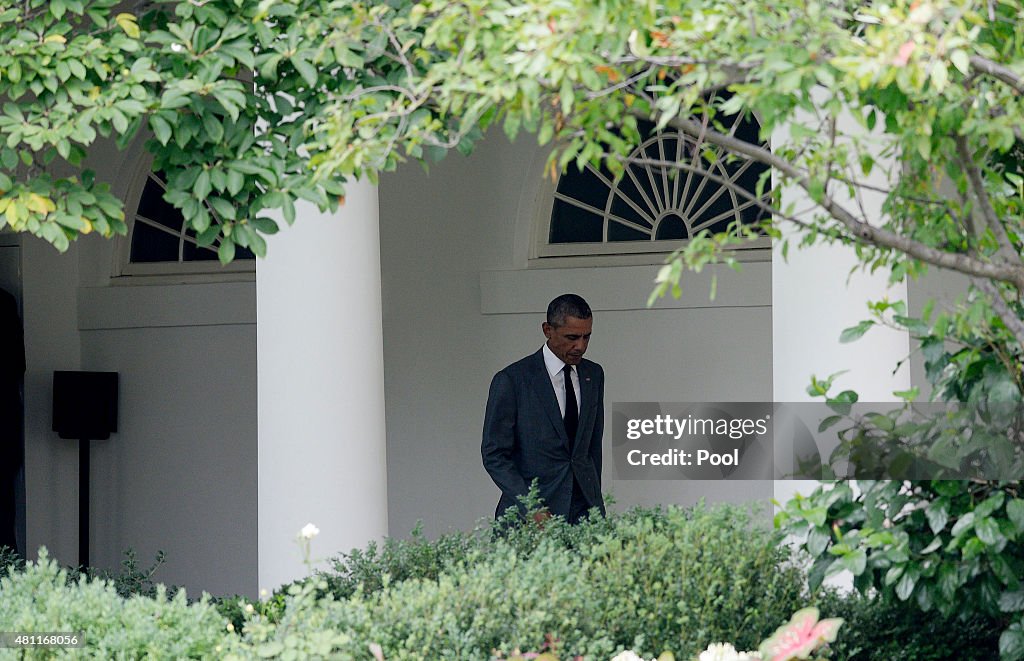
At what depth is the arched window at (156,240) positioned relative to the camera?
31.4ft

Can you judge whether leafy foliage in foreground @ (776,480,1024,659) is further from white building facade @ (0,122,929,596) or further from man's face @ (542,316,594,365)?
white building facade @ (0,122,929,596)

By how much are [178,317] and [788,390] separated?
5.65 m

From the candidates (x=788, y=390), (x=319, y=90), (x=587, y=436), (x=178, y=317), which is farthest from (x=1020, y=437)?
(x=178, y=317)

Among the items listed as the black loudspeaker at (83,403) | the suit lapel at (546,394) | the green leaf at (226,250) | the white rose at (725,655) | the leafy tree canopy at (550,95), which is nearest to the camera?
the leafy tree canopy at (550,95)

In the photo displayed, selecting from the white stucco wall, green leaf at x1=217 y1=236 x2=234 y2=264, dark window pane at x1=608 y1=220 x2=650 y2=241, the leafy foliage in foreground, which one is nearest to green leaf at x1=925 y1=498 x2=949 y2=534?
the leafy foliage in foreground

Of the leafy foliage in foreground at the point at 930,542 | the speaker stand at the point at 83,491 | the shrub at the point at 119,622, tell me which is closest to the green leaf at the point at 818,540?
the leafy foliage in foreground at the point at 930,542

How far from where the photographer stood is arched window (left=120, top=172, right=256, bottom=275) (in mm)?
9578

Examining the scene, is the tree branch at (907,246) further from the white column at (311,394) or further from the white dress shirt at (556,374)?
the white dress shirt at (556,374)

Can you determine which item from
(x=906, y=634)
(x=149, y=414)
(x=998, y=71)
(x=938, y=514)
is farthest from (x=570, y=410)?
(x=149, y=414)

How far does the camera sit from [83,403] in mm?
9375

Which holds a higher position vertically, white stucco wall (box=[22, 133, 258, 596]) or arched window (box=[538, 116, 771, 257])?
arched window (box=[538, 116, 771, 257])

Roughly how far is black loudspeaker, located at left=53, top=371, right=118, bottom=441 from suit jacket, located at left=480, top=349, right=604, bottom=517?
436 centimetres

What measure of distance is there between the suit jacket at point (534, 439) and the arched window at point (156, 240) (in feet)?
13.2

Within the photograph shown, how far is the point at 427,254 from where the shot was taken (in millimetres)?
8977
